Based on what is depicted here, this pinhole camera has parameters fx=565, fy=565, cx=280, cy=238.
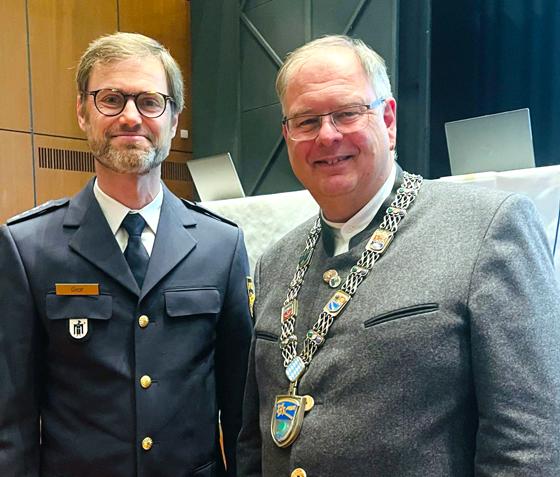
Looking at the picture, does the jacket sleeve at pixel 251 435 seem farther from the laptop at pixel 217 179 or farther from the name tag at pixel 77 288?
the laptop at pixel 217 179

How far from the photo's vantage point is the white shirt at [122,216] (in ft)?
4.52

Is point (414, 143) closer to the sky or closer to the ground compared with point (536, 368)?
closer to the sky

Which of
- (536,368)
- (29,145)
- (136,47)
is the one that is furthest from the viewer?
(29,145)

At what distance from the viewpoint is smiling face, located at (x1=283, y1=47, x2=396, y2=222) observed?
1070 millimetres

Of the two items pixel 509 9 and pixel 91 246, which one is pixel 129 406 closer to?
pixel 91 246

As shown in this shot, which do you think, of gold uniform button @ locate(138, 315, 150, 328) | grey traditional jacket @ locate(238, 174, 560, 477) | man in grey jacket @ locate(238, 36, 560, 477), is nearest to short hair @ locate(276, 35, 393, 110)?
man in grey jacket @ locate(238, 36, 560, 477)

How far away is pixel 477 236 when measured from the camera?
3.01 feet

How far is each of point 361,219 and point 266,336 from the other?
31 cm

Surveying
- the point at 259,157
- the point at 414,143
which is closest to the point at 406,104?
the point at 414,143

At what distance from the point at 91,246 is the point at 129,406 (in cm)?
38

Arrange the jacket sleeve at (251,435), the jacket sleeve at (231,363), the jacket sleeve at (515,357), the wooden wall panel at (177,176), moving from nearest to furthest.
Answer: the jacket sleeve at (515,357), the jacket sleeve at (251,435), the jacket sleeve at (231,363), the wooden wall panel at (177,176)

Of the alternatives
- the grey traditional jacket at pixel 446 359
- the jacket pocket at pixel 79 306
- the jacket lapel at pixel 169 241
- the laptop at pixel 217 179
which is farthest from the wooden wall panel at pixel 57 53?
the grey traditional jacket at pixel 446 359

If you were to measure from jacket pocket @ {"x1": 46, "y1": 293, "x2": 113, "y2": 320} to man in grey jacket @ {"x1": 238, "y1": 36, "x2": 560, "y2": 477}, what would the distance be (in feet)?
1.19

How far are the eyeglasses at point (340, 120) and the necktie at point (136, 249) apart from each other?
50 centimetres
